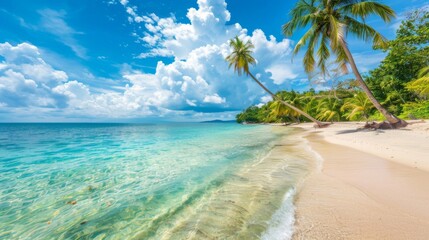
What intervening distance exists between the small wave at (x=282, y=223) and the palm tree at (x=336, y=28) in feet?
37.4

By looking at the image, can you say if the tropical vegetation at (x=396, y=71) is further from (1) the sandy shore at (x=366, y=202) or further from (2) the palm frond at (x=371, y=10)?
(1) the sandy shore at (x=366, y=202)

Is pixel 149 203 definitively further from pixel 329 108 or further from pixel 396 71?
pixel 329 108

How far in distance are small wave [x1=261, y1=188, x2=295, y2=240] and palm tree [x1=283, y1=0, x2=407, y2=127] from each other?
37.4 ft

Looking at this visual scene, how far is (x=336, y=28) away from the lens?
10836 mm

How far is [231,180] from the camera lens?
5051mm

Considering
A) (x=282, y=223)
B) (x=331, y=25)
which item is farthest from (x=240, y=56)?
A: (x=282, y=223)

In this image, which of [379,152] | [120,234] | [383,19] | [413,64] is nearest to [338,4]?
[383,19]

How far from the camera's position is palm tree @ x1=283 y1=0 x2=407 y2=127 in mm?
11219

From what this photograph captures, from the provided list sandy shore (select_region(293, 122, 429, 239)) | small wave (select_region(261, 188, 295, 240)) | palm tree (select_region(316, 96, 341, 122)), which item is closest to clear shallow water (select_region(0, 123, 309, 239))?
small wave (select_region(261, 188, 295, 240))

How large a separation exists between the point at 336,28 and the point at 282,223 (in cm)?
1243

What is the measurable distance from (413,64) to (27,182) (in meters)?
31.2

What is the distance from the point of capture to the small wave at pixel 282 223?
2.38m

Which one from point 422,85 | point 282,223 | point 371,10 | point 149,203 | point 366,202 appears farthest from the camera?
point 371,10

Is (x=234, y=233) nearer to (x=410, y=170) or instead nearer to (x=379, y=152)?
(x=410, y=170)
